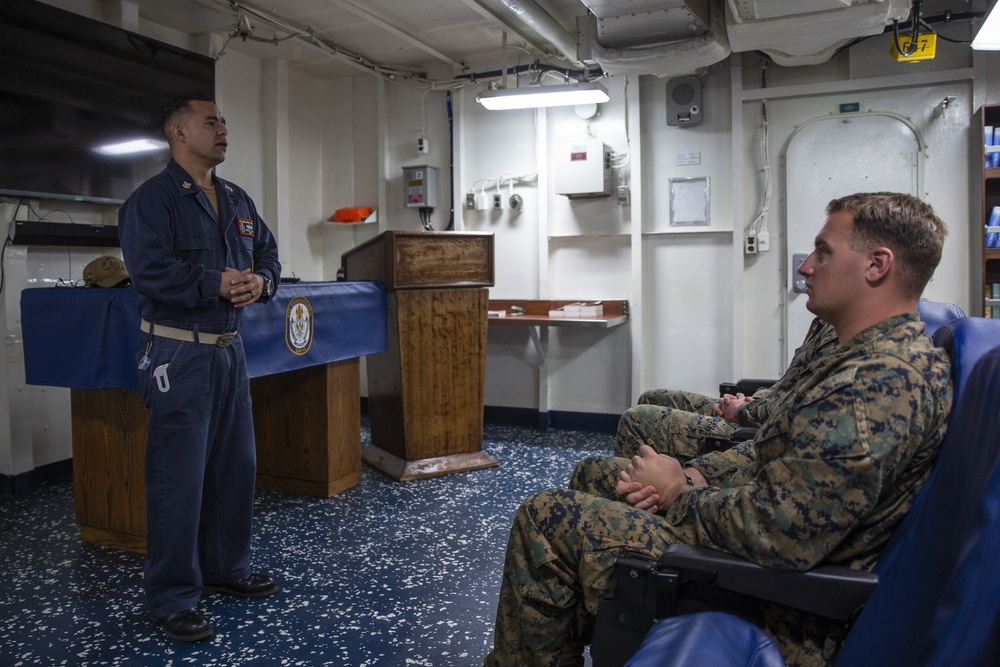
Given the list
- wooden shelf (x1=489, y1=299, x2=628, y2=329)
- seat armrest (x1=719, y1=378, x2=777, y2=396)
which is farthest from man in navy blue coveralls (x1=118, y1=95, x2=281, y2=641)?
wooden shelf (x1=489, y1=299, x2=628, y2=329)

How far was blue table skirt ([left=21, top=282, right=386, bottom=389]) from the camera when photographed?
8.66 ft

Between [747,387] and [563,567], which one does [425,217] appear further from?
[563,567]

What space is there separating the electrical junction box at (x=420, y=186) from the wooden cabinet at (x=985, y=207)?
365cm

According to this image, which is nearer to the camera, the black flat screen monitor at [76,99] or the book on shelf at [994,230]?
the black flat screen monitor at [76,99]

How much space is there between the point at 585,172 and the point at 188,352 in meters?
3.35

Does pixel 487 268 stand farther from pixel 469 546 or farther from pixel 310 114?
pixel 310 114

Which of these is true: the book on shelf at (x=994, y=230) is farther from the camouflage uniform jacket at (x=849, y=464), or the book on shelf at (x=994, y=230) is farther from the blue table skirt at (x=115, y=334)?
the blue table skirt at (x=115, y=334)

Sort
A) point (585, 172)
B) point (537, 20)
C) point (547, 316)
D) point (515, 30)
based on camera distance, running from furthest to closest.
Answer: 1. point (547, 316)
2. point (585, 172)
3. point (515, 30)
4. point (537, 20)

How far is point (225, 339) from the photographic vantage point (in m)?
2.41

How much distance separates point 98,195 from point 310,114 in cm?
228

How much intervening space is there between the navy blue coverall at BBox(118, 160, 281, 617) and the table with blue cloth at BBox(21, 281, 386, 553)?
1.31 feet

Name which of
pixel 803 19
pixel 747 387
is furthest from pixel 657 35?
pixel 747 387

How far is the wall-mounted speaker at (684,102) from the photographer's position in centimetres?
478

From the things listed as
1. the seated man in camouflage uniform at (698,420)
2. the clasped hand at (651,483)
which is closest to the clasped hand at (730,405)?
the seated man in camouflage uniform at (698,420)
